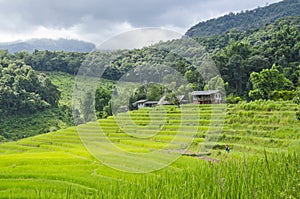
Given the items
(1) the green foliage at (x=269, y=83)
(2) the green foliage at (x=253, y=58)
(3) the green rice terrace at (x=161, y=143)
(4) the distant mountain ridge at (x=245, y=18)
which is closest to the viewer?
(3) the green rice terrace at (x=161, y=143)

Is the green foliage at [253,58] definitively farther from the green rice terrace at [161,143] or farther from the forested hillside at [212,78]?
the green rice terrace at [161,143]

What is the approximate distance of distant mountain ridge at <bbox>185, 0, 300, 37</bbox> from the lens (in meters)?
88.6

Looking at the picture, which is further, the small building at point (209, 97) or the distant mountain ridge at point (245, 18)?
the distant mountain ridge at point (245, 18)

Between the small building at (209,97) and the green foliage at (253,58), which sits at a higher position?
the green foliage at (253,58)

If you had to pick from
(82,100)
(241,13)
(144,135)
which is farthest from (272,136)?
(241,13)

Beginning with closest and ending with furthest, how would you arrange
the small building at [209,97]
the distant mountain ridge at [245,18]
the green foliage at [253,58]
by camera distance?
the small building at [209,97] → the green foliage at [253,58] → the distant mountain ridge at [245,18]

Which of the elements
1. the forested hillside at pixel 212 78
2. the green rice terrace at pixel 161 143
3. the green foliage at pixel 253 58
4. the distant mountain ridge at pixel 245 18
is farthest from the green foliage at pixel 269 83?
the distant mountain ridge at pixel 245 18

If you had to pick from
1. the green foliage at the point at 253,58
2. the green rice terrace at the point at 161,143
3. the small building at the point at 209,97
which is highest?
the green foliage at the point at 253,58

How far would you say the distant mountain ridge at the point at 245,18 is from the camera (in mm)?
88625

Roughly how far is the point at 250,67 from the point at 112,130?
2010 cm

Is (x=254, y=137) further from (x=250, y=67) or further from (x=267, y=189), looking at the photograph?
(x=250, y=67)

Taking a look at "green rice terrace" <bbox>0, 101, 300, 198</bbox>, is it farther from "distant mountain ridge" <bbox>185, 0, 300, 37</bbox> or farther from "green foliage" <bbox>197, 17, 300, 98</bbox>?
"distant mountain ridge" <bbox>185, 0, 300, 37</bbox>

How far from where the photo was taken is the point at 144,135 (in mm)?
18578

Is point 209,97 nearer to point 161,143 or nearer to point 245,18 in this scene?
point 161,143
